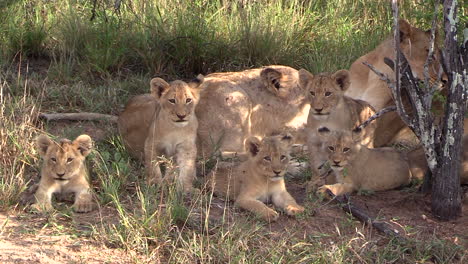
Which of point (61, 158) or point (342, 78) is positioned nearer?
point (61, 158)

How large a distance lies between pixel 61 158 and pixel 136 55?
310cm

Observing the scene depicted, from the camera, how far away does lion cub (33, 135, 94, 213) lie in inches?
225

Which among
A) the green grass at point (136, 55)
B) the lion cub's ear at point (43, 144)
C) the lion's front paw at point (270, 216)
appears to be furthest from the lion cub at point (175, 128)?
the lion's front paw at point (270, 216)

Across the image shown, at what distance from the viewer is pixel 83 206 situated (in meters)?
5.67

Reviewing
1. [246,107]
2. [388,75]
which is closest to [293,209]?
[246,107]

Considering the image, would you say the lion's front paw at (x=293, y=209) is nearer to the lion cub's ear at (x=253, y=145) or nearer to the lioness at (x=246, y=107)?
the lion cub's ear at (x=253, y=145)

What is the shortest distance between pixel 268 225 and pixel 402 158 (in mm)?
1389

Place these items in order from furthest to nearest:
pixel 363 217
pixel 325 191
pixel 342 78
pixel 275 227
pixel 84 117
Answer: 1. pixel 84 117
2. pixel 342 78
3. pixel 325 191
4. pixel 363 217
5. pixel 275 227

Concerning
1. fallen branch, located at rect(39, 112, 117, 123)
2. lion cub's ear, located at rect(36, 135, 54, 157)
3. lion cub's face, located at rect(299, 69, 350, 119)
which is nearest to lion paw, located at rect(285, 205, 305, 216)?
lion cub's face, located at rect(299, 69, 350, 119)

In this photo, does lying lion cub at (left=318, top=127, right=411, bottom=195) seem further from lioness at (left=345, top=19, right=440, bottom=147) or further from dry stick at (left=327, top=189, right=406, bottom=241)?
lioness at (left=345, top=19, right=440, bottom=147)

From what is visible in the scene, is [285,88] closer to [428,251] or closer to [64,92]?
[64,92]

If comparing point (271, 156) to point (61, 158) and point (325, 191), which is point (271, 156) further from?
point (61, 158)

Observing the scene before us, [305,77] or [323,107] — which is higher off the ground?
[305,77]

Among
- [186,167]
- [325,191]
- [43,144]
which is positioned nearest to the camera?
[43,144]
